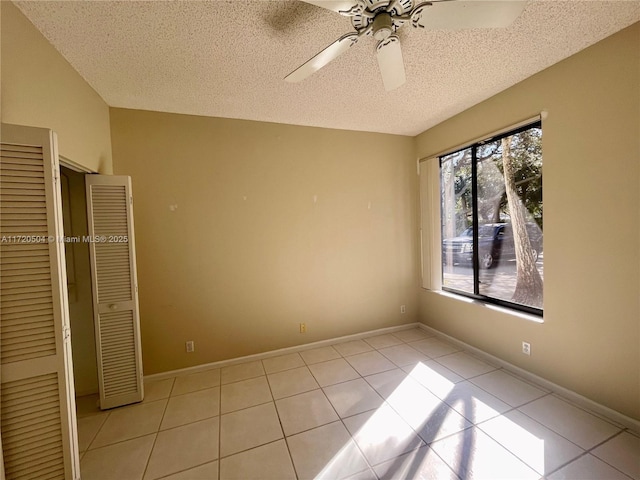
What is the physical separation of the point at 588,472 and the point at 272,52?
3.21m

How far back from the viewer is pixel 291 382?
7.99ft

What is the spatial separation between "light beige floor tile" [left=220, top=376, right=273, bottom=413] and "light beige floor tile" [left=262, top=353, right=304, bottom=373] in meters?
0.18

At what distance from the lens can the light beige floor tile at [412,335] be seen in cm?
328

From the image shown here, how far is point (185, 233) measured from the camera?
263cm

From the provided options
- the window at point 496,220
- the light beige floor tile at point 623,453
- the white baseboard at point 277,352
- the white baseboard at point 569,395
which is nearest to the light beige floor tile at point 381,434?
the light beige floor tile at point 623,453

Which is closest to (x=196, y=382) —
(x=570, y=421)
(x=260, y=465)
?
(x=260, y=465)

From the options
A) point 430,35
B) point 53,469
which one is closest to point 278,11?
point 430,35

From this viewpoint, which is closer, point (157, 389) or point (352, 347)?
point (157, 389)

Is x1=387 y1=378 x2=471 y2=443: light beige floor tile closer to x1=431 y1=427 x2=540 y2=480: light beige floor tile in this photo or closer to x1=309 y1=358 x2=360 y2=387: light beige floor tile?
x1=431 y1=427 x2=540 y2=480: light beige floor tile

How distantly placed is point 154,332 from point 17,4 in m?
2.48

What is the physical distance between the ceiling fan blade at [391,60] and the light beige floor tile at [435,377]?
2.48m

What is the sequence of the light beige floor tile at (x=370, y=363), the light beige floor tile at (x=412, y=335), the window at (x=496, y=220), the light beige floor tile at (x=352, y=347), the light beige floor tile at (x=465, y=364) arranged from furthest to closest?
the light beige floor tile at (x=412, y=335) → the light beige floor tile at (x=352, y=347) → the light beige floor tile at (x=370, y=363) → the light beige floor tile at (x=465, y=364) → the window at (x=496, y=220)

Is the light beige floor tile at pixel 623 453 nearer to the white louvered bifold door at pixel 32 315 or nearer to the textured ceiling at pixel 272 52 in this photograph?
the textured ceiling at pixel 272 52

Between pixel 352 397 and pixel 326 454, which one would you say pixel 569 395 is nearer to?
pixel 352 397
